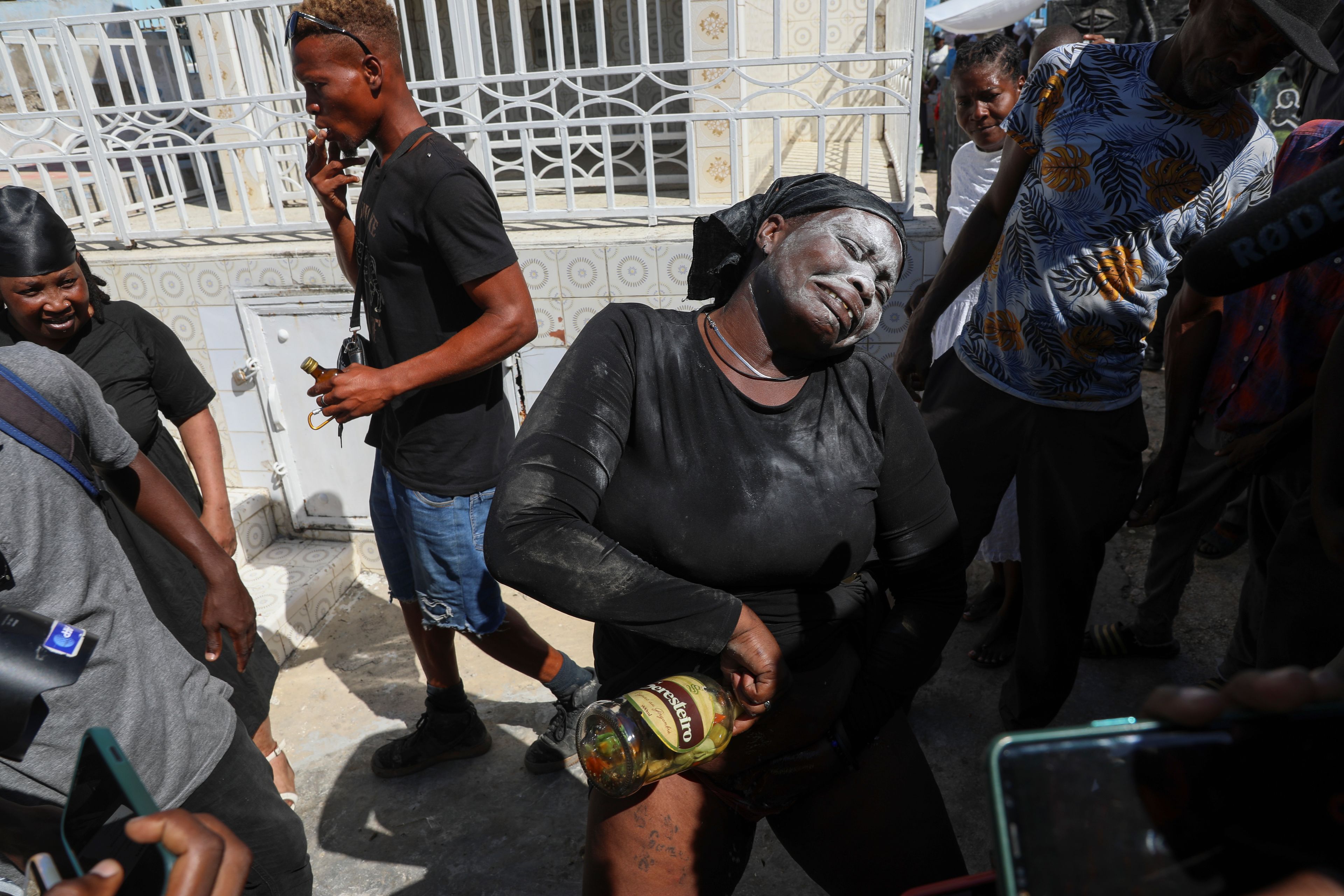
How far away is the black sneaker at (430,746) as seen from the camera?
3.01 metres

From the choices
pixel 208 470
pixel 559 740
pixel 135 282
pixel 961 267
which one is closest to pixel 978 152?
pixel 961 267

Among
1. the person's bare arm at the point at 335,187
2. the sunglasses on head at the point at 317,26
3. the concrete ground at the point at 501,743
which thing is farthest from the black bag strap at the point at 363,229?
the concrete ground at the point at 501,743

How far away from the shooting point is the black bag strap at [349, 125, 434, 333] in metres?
2.38

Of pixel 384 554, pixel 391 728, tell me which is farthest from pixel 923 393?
pixel 391 728

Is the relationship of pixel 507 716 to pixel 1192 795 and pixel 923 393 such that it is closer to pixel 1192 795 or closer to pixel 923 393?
pixel 923 393

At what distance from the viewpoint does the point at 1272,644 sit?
2.42 m

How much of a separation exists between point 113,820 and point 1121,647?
3.43 meters

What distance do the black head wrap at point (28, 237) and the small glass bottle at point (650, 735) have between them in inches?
81.5

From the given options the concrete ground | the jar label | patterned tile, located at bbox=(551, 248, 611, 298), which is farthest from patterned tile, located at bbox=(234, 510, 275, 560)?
the jar label

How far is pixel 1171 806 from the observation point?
2.62ft

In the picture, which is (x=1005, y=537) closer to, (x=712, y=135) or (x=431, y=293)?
(x=431, y=293)

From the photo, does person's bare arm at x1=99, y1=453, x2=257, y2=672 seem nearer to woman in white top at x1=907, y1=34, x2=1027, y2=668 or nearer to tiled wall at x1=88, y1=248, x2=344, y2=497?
tiled wall at x1=88, y1=248, x2=344, y2=497

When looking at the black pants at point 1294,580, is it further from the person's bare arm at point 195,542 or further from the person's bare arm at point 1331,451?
the person's bare arm at point 195,542

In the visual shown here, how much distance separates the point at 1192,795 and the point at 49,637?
1.54m
